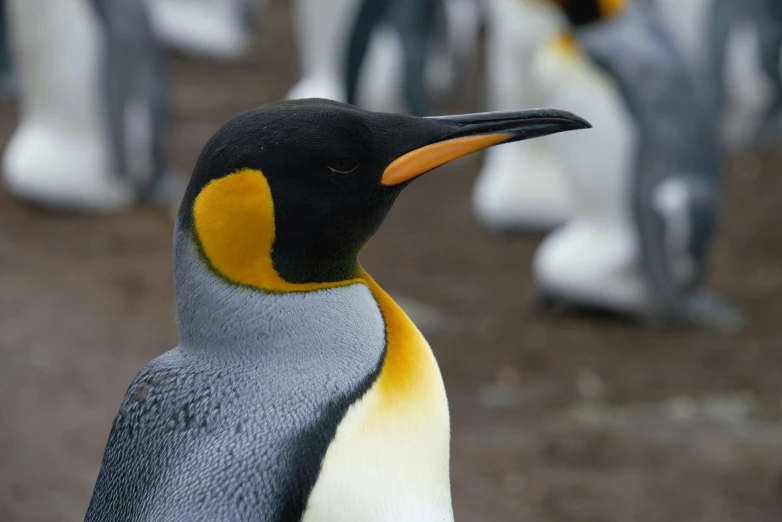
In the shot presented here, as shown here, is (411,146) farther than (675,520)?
No

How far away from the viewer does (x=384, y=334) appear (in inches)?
61.1

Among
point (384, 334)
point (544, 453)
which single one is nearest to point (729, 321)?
point (544, 453)

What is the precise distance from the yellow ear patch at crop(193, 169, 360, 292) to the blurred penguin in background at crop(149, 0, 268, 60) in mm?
9134

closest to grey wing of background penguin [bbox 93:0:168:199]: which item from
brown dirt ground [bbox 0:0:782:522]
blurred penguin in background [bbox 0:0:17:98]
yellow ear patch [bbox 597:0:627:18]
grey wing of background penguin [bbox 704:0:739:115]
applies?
brown dirt ground [bbox 0:0:782:522]

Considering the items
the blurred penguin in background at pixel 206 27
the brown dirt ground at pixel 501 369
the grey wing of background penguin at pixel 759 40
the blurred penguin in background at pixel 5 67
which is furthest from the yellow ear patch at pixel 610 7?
the blurred penguin in background at pixel 206 27

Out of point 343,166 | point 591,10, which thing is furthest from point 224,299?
point 591,10

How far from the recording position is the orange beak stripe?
1476mm

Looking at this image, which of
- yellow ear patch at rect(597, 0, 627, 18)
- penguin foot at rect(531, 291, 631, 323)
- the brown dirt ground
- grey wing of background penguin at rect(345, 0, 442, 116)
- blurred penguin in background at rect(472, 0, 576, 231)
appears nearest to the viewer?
the brown dirt ground

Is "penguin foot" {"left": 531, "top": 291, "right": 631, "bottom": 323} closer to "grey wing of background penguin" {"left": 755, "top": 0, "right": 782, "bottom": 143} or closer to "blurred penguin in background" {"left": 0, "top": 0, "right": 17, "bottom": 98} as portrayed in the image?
"grey wing of background penguin" {"left": 755, "top": 0, "right": 782, "bottom": 143}

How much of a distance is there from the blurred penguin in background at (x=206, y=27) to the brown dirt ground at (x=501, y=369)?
137 inches

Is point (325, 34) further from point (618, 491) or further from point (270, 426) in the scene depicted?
point (270, 426)

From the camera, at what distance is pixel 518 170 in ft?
21.5

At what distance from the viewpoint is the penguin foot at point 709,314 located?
5035mm

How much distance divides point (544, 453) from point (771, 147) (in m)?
4.70
